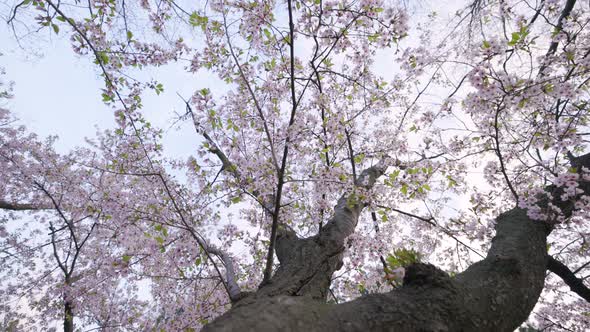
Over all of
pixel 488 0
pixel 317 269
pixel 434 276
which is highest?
pixel 488 0

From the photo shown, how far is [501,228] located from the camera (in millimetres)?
2293

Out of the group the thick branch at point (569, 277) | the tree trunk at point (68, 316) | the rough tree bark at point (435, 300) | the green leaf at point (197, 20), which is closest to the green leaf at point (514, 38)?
the rough tree bark at point (435, 300)

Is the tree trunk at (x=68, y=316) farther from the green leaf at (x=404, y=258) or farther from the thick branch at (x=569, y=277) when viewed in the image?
the thick branch at (x=569, y=277)

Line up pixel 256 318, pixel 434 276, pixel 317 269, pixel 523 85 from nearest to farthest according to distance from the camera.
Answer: pixel 256 318 < pixel 434 276 < pixel 523 85 < pixel 317 269

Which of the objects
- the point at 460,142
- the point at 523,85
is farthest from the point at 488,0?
the point at 523,85

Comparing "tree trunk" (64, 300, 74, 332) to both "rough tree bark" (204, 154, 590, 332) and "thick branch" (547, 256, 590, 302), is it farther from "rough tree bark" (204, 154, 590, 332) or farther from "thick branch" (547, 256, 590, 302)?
"thick branch" (547, 256, 590, 302)

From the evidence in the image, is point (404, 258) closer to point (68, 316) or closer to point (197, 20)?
point (197, 20)

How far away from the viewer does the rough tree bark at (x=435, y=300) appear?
108 cm

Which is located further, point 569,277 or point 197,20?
point 197,20

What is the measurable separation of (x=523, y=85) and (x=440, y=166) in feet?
8.12

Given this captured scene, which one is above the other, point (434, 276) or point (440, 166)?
point (440, 166)

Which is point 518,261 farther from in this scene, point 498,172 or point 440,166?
point 440,166

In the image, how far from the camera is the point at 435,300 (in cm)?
132

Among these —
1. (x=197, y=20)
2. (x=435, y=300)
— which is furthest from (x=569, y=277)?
(x=197, y=20)
